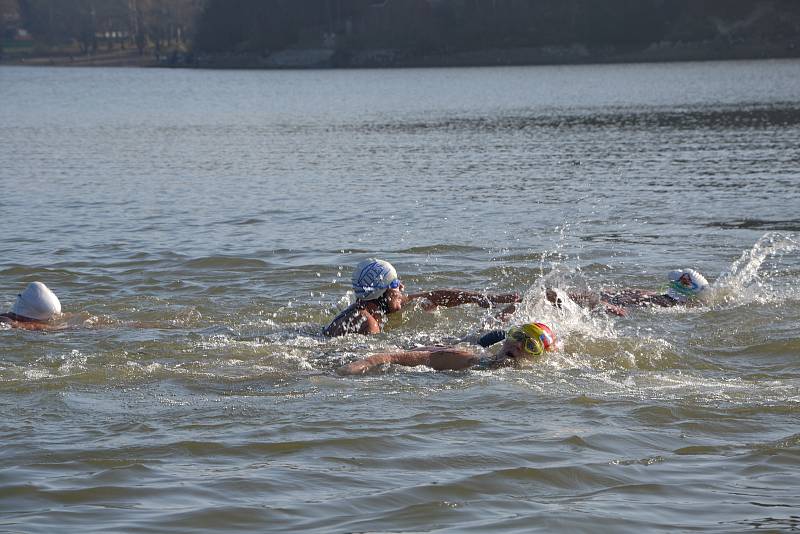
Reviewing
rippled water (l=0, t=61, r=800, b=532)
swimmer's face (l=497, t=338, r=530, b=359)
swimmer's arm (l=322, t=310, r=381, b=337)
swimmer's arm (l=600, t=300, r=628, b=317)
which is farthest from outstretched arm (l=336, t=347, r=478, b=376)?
swimmer's arm (l=600, t=300, r=628, b=317)

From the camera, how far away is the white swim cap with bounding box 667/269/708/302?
14.1m

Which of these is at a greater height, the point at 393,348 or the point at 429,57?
the point at 429,57

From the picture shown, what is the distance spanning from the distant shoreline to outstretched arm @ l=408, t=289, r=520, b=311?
298 ft

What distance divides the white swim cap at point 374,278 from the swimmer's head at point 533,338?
6.03 ft

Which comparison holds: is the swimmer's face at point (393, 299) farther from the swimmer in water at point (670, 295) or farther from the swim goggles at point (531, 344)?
the swimmer in water at point (670, 295)

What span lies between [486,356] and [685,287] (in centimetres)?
390

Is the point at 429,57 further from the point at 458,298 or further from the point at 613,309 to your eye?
the point at 613,309

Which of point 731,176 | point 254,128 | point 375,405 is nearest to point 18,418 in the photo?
point 375,405

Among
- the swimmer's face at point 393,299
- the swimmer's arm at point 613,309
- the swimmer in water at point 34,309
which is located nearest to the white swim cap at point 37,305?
the swimmer in water at point 34,309

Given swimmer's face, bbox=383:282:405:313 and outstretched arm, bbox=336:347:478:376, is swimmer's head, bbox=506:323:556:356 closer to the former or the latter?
outstretched arm, bbox=336:347:478:376

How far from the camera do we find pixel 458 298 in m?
13.8

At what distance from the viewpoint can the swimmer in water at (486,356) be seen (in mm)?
11086

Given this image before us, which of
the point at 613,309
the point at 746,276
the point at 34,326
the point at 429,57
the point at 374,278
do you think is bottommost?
the point at 746,276

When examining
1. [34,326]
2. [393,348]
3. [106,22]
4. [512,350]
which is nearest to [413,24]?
[106,22]
